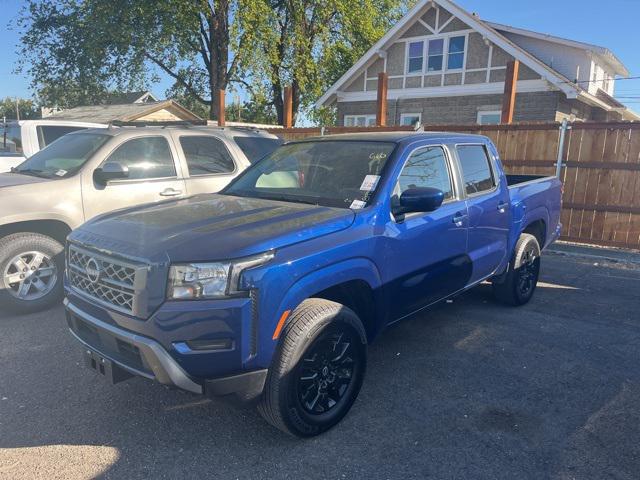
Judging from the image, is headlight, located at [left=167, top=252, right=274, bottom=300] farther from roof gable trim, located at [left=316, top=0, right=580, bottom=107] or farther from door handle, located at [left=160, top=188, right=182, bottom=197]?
roof gable trim, located at [left=316, top=0, right=580, bottom=107]

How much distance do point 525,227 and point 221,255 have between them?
3902mm

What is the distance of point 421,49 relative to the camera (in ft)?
69.7

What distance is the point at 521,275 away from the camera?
18.0 ft

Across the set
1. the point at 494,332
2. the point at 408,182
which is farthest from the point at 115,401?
the point at 494,332

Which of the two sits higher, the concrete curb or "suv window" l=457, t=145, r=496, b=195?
"suv window" l=457, t=145, r=496, b=195

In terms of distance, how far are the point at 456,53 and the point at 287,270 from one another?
65.8 feet

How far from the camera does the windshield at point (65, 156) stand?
18.0 feet

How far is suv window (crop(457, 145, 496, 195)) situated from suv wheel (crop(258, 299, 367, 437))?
192cm

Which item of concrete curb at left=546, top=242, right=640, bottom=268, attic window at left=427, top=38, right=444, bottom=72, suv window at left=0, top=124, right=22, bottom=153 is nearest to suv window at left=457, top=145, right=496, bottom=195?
concrete curb at left=546, top=242, right=640, bottom=268

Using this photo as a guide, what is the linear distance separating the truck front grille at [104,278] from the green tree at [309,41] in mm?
20801

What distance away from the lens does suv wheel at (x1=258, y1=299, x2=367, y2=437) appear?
275cm

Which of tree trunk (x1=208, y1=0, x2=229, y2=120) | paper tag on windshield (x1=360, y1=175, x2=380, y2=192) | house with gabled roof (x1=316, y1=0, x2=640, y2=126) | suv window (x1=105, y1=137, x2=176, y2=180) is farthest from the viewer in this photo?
tree trunk (x1=208, y1=0, x2=229, y2=120)

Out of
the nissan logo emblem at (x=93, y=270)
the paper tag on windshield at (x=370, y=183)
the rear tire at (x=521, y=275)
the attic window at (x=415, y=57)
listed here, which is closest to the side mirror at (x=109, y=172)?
the nissan logo emblem at (x=93, y=270)

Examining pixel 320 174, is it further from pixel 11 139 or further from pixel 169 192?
pixel 11 139
